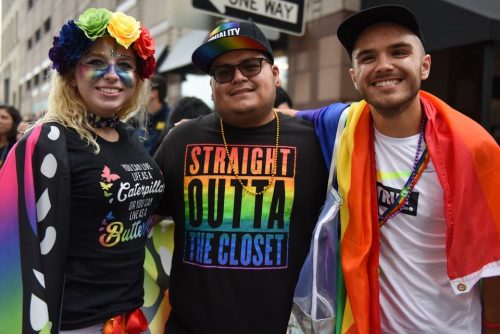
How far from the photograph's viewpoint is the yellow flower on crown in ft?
6.56

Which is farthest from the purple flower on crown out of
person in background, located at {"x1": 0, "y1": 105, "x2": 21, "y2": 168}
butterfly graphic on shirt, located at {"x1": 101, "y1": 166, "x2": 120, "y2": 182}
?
person in background, located at {"x1": 0, "y1": 105, "x2": 21, "y2": 168}

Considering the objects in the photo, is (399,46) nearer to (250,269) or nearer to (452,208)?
(452,208)

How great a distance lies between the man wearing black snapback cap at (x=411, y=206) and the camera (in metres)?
1.81

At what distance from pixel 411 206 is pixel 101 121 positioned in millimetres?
1373

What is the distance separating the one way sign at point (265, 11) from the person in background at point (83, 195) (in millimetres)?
1937

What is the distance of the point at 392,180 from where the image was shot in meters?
1.97

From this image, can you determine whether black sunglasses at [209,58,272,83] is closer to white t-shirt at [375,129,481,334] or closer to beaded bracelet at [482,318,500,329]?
white t-shirt at [375,129,481,334]

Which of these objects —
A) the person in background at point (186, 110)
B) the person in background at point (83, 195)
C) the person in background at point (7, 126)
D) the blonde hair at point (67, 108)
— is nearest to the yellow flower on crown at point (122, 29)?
the person in background at point (83, 195)

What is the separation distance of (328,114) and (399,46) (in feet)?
1.57

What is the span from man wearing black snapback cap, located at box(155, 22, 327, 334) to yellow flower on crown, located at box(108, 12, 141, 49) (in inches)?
12.8

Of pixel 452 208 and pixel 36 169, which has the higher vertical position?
pixel 36 169

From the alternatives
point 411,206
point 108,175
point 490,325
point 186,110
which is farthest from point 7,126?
point 490,325

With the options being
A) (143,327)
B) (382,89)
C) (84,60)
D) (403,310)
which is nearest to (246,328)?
(143,327)

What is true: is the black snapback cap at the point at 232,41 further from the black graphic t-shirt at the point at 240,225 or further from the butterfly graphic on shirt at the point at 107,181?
the butterfly graphic on shirt at the point at 107,181
